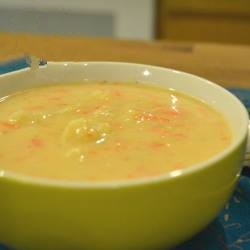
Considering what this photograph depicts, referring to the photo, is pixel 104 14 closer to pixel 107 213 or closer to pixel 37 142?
pixel 37 142

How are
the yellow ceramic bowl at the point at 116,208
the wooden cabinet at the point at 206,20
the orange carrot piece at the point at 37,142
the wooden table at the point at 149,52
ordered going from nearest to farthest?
the yellow ceramic bowl at the point at 116,208, the orange carrot piece at the point at 37,142, the wooden table at the point at 149,52, the wooden cabinet at the point at 206,20

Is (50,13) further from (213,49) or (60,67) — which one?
(60,67)

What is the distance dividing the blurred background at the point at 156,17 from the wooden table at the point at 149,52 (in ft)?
3.10

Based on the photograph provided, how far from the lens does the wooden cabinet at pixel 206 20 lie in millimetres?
2289

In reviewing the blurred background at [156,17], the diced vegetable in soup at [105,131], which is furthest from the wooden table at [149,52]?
the blurred background at [156,17]

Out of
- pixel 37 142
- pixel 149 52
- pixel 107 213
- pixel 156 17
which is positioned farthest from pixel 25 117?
pixel 156 17

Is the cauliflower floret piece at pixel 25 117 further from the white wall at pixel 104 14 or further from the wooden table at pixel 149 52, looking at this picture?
the white wall at pixel 104 14

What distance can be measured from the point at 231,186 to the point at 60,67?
355 millimetres

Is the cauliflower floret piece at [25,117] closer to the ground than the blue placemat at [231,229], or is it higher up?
higher up

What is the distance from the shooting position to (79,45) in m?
1.32

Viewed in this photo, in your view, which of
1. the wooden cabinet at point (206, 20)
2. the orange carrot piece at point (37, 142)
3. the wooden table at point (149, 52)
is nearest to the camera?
the orange carrot piece at point (37, 142)

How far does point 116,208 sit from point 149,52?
2.77ft

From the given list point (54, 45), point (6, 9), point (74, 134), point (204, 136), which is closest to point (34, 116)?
point (74, 134)

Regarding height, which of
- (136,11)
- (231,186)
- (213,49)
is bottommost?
(136,11)
